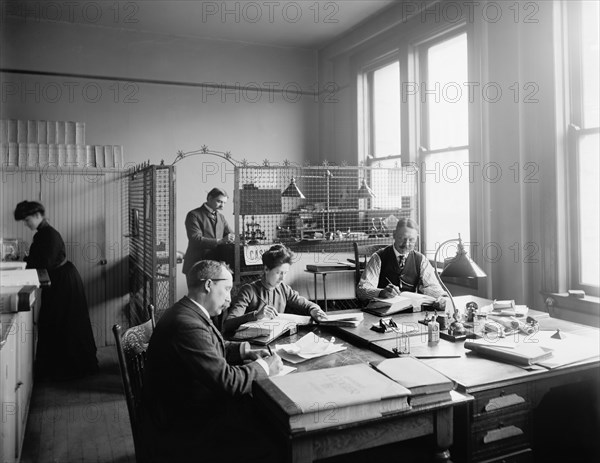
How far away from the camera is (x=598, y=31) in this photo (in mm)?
4074

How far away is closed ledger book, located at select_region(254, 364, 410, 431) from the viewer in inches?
64.7

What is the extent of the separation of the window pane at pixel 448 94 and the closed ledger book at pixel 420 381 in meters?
4.07

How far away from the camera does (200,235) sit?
18.8ft

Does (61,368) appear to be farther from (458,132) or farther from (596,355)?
(458,132)

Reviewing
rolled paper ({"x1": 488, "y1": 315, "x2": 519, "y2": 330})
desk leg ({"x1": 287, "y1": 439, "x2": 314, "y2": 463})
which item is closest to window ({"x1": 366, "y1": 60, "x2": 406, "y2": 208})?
rolled paper ({"x1": 488, "y1": 315, "x2": 519, "y2": 330})

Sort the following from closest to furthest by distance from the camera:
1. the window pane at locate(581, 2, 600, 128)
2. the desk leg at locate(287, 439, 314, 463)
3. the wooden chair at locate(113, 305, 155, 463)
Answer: the desk leg at locate(287, 439, 314, 463) → the wooden chair at locate(113, 305, 155, 463) → the window pane at locate(581, 2, 600, 128)

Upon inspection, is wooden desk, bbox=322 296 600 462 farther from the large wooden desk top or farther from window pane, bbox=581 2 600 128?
window pane, bbox=581 2 600 128

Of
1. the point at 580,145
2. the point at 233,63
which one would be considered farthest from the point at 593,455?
the point at 233,63

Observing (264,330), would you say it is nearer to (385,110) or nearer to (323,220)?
(323,220)

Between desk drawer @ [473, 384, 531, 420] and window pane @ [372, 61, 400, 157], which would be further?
window pane @ [372, 61, 400, 157]

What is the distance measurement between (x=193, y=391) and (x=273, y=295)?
4.67 ft

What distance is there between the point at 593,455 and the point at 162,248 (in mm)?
4078

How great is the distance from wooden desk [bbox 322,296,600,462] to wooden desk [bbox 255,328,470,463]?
224mm

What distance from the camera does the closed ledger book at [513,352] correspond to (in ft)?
7.61
